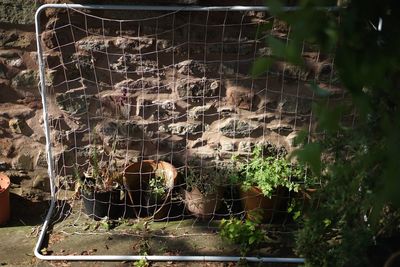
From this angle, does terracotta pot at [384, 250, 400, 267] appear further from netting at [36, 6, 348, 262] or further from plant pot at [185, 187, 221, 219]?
plant pot at [185, 187, 221, 219]

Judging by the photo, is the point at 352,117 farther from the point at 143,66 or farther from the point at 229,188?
the point at 143,66

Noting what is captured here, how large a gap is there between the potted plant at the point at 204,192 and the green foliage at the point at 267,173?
0.40 feet

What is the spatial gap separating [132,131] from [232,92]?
30.4 inches

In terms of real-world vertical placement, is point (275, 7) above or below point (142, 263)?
above

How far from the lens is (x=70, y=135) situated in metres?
3.88

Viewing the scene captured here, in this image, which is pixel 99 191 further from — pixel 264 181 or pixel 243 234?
pixel 264 181

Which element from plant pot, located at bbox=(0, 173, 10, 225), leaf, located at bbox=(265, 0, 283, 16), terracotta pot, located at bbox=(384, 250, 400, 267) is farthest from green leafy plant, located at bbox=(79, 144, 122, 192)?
leaf, located at bbox=(265, 0, 283, 16)

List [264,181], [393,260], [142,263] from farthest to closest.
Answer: [264,181], [142,263], [393,260]

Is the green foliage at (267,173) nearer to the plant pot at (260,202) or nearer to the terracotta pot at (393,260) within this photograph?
the plant pot at (260,202)

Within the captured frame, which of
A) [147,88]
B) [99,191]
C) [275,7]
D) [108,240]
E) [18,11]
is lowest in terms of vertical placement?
[108,240]

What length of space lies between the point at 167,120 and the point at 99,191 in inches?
27.1

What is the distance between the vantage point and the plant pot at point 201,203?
3.76 metres

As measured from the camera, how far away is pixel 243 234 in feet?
11.6

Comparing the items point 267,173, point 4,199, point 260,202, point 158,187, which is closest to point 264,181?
point 267,173
